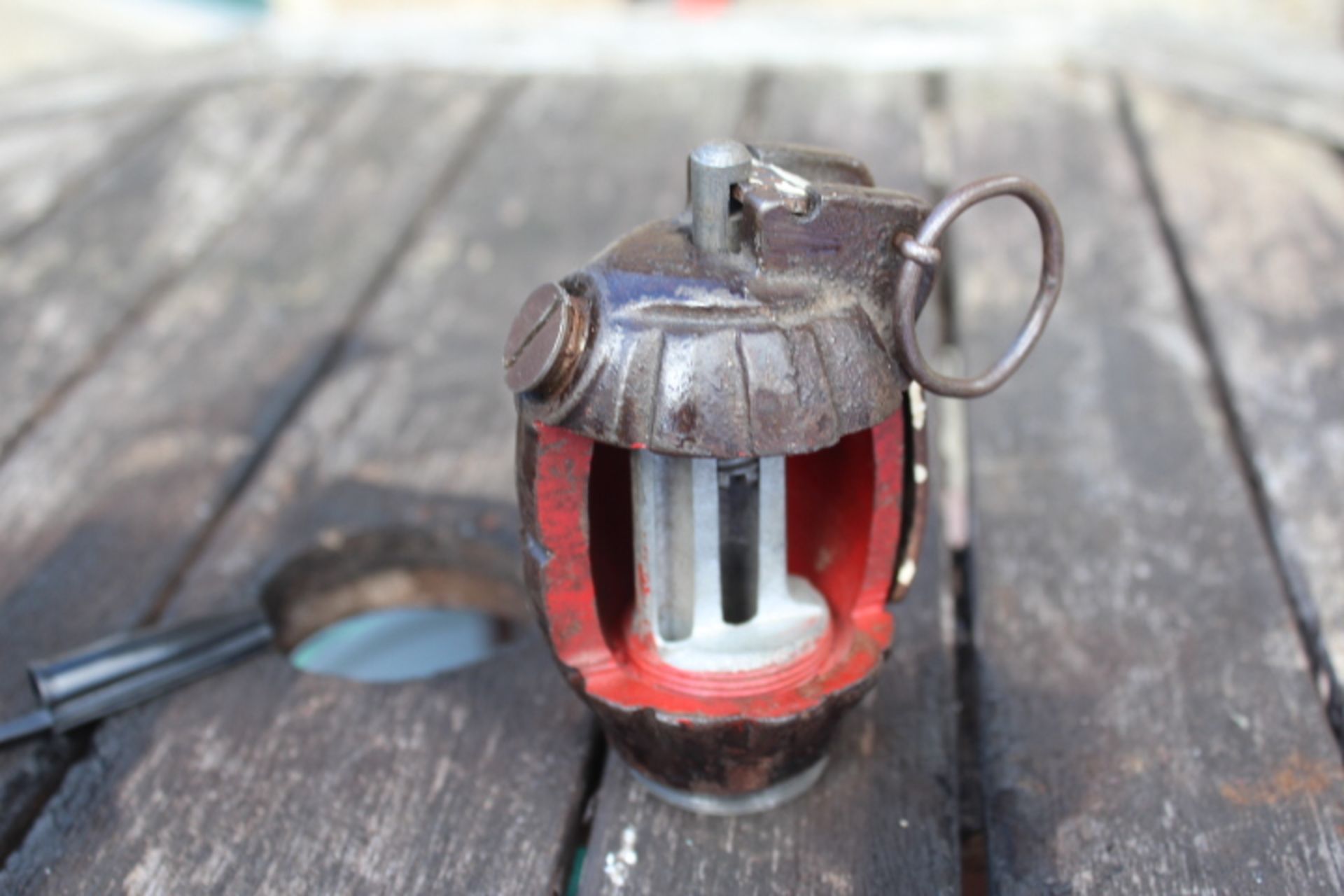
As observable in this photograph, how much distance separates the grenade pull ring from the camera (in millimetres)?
738

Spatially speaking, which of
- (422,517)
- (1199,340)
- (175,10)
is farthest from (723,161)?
(175,10)

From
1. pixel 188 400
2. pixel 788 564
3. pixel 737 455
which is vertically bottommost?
pixel 188 400

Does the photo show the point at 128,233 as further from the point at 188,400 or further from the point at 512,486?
the point at 512,486

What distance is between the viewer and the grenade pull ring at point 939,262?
738 millimetres

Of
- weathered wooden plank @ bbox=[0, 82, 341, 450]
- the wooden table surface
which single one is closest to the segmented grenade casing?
the wooden table surface

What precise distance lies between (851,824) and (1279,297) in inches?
40.9

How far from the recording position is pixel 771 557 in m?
0.89

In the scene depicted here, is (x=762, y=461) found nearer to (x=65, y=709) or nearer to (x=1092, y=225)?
(x=65, y=709)

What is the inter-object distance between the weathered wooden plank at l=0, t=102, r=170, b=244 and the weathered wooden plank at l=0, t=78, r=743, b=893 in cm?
68

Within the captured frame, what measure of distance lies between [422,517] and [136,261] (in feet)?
2.52

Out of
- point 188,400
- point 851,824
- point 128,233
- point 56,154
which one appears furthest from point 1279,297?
point 56,154

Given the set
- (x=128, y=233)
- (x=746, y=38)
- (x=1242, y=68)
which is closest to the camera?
(x=128, y=233)

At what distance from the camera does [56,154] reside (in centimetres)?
203

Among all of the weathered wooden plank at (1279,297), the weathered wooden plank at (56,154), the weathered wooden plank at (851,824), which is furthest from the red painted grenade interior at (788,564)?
the weathered wooden plank at (56,154)
